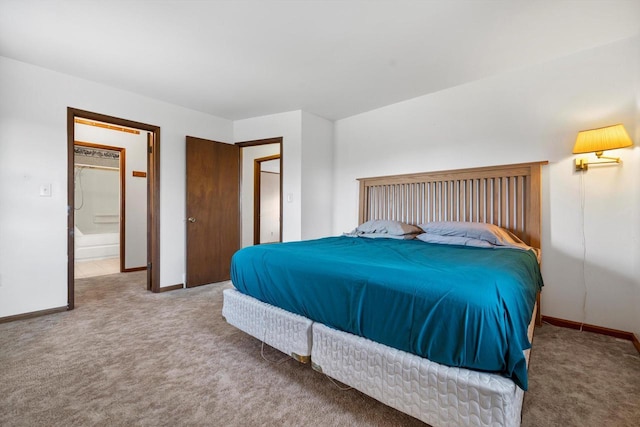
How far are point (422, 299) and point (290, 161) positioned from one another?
3017mm

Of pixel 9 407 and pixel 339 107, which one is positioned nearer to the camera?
pixel 9 407

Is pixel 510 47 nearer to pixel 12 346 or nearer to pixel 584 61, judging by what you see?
pixel 584 61

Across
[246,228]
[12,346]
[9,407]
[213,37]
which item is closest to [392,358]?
[9,407]

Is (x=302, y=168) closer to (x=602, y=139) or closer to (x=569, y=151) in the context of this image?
(x=569, y=151)

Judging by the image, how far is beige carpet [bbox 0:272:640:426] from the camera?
1382mm

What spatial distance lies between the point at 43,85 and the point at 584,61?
5.07m

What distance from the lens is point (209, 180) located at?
3.95 metres

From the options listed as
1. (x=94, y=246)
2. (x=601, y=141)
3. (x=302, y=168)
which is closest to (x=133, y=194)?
(x=94, y=246)

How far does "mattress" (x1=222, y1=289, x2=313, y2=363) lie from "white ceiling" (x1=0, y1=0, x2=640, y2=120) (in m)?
2.05

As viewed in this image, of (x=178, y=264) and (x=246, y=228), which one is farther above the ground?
(x=246, y=228)

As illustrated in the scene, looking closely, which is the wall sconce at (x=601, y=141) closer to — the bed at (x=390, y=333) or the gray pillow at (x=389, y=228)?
the bed at (x=390, y=333)

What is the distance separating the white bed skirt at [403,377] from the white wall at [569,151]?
1643mm

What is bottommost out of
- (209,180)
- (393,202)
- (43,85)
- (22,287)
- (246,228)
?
(22,287)

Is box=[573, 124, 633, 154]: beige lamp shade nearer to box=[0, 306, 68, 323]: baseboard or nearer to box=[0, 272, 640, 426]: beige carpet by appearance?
box=[0, 272, 640, 426]: beige carpet
